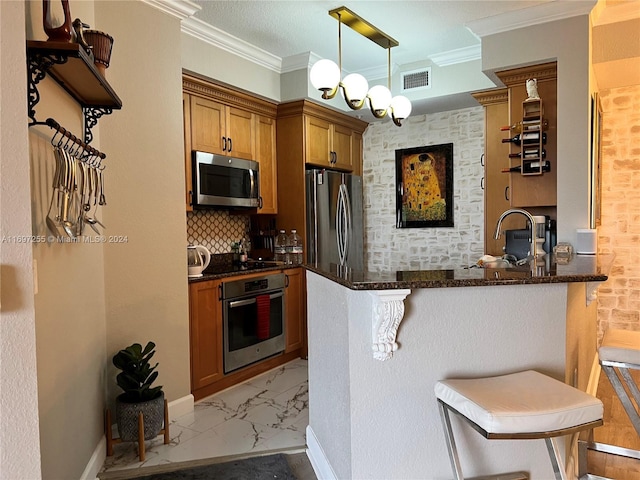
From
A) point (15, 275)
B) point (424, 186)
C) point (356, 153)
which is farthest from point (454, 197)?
point (15, 275)

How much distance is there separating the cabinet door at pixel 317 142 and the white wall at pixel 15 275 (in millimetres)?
3482

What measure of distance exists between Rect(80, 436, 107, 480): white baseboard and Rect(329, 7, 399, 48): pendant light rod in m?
3.08

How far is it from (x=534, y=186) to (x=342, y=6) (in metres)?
1.93

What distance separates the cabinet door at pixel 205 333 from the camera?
3.27 m

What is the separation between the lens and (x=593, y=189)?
343 centimetres

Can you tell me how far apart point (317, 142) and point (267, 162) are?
560mm

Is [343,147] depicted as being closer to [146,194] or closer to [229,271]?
[229,271]

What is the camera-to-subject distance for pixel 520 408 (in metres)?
1.49

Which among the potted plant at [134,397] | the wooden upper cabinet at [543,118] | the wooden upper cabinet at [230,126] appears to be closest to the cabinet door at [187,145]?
the wooden upper cabinet at [230,126]

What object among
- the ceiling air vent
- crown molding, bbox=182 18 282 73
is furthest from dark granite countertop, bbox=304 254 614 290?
the ceiling air vent

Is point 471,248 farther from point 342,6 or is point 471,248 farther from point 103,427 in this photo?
point 103,427

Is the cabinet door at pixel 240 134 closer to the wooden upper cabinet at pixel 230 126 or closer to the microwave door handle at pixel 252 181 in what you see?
the wooden upper cabinet at pixel 230 126

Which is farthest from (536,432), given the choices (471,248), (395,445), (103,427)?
(471,248)

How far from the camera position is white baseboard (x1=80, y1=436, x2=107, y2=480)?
87.2 inches
